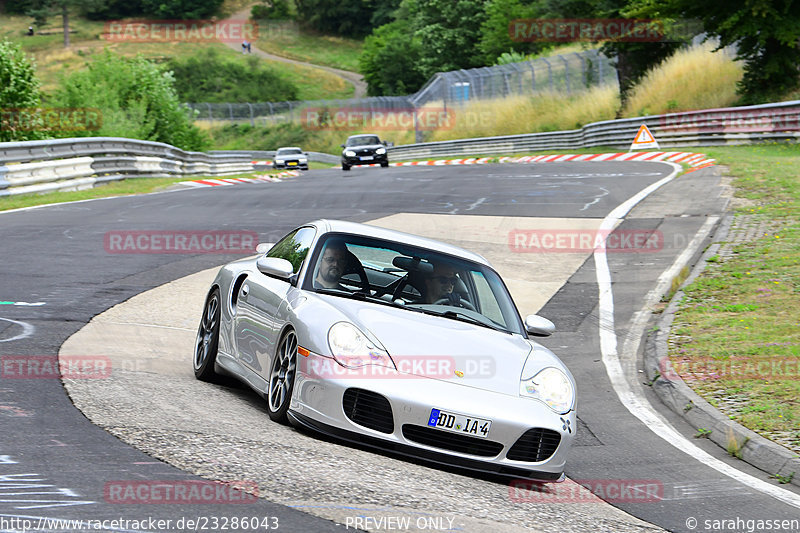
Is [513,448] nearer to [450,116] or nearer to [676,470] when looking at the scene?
[676,470]

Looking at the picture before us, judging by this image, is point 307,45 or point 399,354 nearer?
point 399,354

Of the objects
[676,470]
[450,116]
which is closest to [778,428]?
[676,470]

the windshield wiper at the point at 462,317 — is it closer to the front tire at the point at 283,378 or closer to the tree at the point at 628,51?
the front tire at the point at 283,378

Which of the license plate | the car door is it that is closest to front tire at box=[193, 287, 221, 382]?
the car door

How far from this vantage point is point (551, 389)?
657 centimetres

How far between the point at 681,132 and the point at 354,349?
101 ft

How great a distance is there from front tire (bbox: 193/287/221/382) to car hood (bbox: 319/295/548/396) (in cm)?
144

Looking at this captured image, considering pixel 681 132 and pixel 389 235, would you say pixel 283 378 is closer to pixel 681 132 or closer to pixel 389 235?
pixel 389 235

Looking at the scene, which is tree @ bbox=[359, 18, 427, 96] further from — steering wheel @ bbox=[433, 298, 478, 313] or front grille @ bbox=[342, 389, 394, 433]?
front grille @ bbox=[342, 389, 394, 433]

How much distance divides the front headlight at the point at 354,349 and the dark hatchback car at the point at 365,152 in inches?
1504

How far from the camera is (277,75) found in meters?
112

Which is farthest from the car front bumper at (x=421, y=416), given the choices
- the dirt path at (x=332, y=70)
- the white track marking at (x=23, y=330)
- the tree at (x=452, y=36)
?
the dirt path at (x=332, y=70)

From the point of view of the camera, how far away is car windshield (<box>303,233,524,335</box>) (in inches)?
285

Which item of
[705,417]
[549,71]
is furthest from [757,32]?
[705,417]
